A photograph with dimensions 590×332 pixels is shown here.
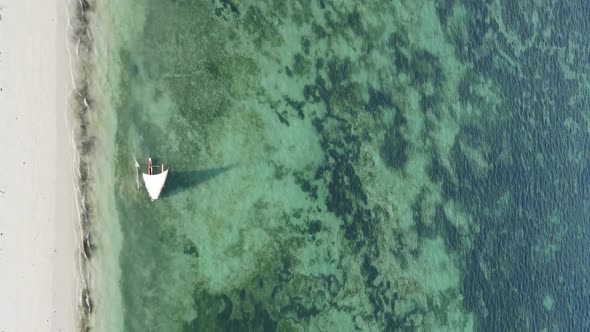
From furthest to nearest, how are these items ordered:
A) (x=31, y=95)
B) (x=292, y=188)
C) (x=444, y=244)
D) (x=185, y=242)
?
(x=444, y=244) → (x=292, y=188) → (x=185, y=242) → (x=31, y=95)

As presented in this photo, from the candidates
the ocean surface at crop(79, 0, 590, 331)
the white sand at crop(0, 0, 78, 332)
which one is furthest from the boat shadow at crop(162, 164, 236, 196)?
the white sand at crop(0, 0, 78, 332)

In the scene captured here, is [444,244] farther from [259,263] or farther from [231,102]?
[231,102]

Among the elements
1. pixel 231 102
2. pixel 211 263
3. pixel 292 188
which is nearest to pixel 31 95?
pixel 231 102

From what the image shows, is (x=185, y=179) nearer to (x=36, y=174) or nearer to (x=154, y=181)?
(x=154, y=181)

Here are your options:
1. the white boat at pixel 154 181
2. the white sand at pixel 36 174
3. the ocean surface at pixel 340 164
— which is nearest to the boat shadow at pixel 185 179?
the ocean surface at pixel 340 164

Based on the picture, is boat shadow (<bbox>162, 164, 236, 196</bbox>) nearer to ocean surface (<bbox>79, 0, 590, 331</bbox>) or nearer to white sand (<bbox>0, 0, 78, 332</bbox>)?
ocean surface (<bbox>79, 0, 590, 331</bbox>)

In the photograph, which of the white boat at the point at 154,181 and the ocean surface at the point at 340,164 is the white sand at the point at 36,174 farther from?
the white boat at the point at 154,181
